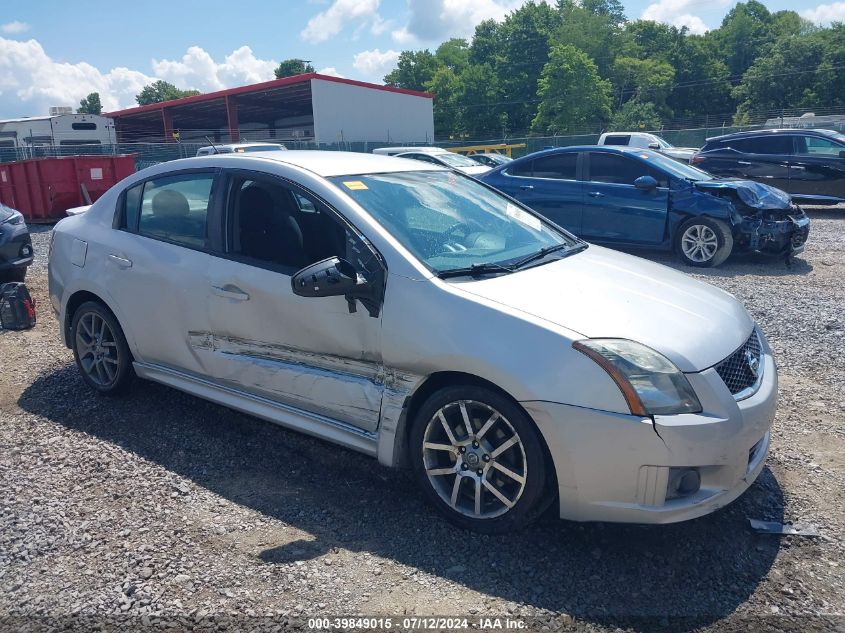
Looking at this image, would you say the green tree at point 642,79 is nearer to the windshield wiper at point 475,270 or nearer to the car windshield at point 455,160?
the car windshield at point 455,160

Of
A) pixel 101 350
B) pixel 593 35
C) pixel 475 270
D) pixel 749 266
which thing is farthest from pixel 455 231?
pixel 593 35

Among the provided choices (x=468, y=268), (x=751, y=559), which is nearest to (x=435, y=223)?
(x=468, y=268)

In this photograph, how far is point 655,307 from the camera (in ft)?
10.5

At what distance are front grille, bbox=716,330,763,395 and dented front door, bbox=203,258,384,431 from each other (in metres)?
1.54

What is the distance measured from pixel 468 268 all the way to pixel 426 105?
43105mm

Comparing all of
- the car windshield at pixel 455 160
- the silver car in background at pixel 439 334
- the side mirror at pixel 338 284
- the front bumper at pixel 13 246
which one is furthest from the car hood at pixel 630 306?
the car windshield at pixel 455 160

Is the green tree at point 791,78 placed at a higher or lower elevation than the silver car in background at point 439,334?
higher

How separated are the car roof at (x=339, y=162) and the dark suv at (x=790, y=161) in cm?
1163

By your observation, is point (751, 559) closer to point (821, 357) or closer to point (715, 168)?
point (821, 357)

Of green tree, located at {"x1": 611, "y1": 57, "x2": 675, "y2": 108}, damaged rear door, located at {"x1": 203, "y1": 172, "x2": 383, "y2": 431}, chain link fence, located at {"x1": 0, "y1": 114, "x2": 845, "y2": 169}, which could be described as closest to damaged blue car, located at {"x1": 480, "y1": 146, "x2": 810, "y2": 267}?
damaged rear door, located at {"x1": 203, "y1": 172, "x2": 383, "y2": 431}

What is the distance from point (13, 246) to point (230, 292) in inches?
223

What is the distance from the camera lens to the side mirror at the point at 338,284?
10.5ft

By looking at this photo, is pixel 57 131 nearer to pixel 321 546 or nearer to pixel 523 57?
pixel 321 546

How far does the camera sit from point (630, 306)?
3168 mm
